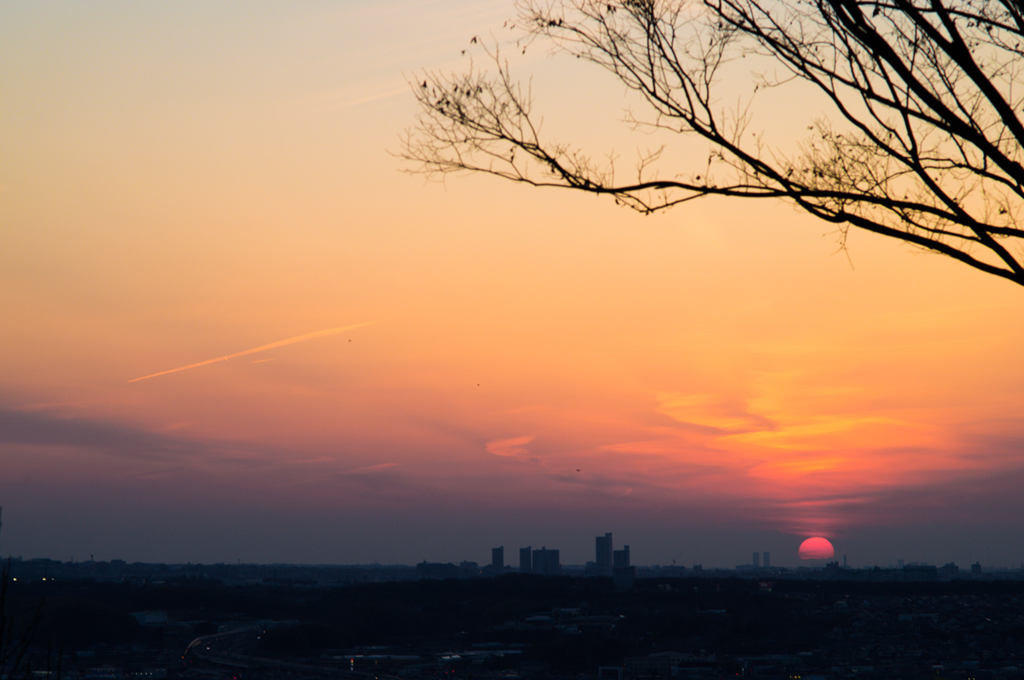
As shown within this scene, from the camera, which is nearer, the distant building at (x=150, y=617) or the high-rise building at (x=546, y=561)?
the distant building at (x=150, y=617)

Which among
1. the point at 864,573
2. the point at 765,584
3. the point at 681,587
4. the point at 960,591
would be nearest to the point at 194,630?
the point at 681,587

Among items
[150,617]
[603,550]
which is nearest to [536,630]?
[150,617]

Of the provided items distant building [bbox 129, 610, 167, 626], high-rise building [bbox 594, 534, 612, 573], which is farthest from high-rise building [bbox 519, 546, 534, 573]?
distant building [bbox 129, 610, 167, 626]

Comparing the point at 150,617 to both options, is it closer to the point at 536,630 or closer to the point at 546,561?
the point at 536,630

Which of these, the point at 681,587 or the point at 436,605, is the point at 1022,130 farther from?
the point at 681,587

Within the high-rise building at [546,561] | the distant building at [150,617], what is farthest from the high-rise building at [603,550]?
the distant building at [150,617]

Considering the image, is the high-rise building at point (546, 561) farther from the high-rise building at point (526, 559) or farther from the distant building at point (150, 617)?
the distant building at point (150, 617)

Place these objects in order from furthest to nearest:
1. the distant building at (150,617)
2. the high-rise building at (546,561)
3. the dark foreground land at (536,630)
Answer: the high-rise building at (546,561)
the distant building at (150,617)
the dark foreground land at (536,630)

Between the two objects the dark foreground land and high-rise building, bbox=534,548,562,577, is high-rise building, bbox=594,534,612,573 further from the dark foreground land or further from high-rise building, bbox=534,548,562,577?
the dark foreground land
